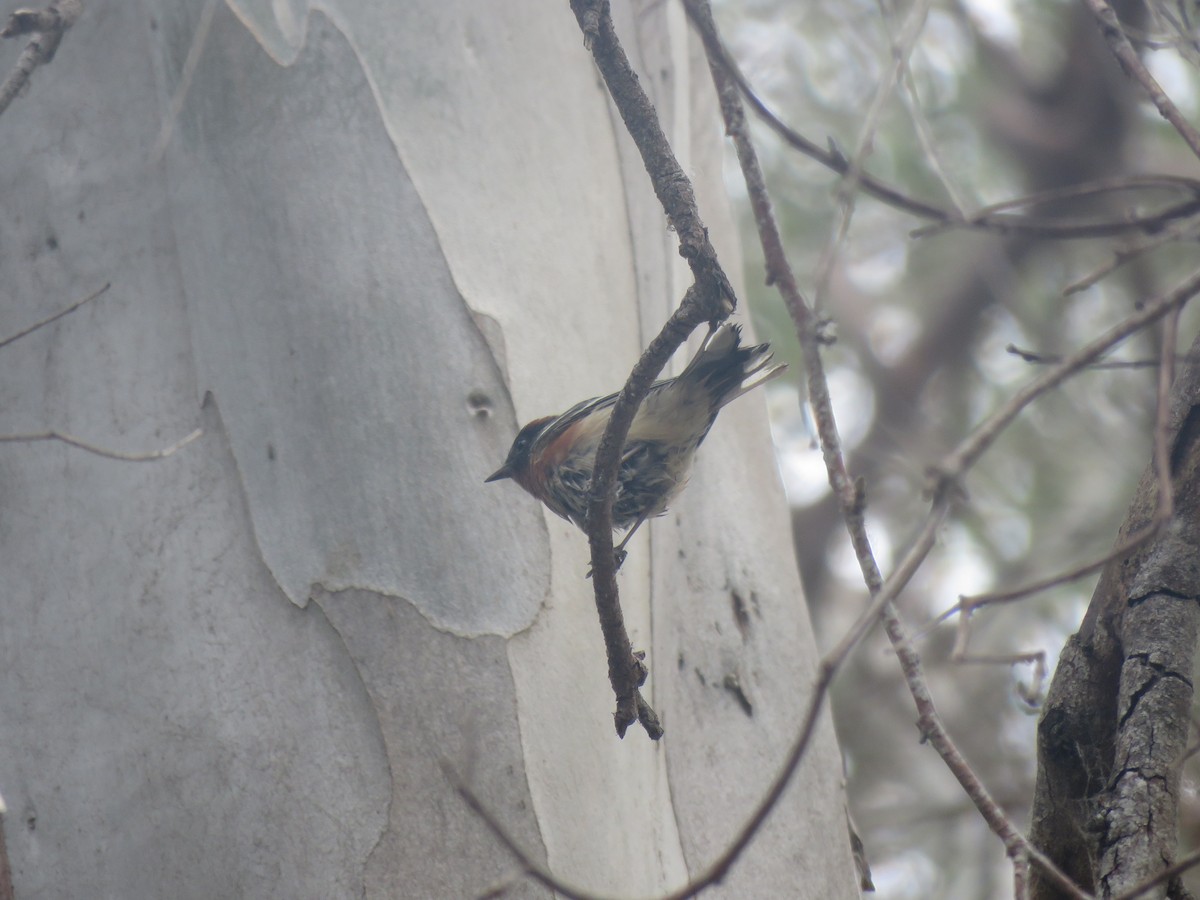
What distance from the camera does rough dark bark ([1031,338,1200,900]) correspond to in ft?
6.88

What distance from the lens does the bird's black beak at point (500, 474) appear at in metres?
2.54

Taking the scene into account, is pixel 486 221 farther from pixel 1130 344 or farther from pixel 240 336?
pixel 1130 344

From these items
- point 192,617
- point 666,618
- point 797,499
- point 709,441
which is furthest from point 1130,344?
point 192,617

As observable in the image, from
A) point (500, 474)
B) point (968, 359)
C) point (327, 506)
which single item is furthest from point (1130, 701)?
point (968, 359)

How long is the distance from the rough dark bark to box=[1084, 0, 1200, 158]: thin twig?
20.3 inches

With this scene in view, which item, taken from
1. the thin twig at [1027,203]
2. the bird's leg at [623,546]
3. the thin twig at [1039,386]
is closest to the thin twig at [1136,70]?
the thin twig at [1027,203]

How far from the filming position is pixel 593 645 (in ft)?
8.41

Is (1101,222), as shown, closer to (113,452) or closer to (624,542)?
(624,542)

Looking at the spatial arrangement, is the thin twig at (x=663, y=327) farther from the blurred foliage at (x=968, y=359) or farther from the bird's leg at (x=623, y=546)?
the blurred foliage at (x=968, y=359)

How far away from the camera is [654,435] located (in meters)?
3.21

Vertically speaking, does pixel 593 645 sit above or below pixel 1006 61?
below

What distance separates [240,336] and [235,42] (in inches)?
27.9

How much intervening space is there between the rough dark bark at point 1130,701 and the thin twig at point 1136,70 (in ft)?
1.70

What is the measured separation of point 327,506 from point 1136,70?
6.30 ft
